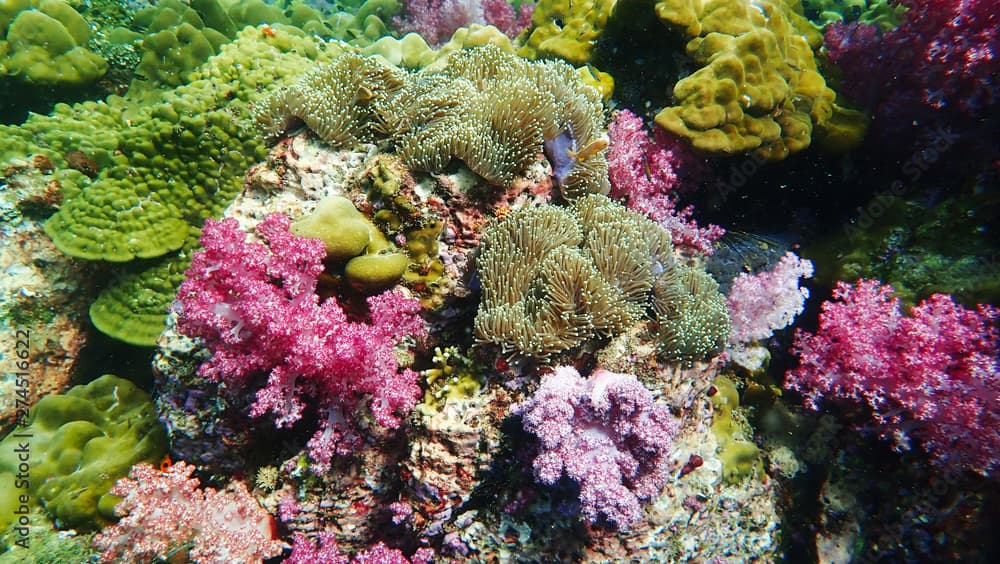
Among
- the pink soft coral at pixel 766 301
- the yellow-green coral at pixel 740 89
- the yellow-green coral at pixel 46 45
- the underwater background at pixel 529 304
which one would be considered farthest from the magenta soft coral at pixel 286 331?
the yellow-green coral at pixel 46 45

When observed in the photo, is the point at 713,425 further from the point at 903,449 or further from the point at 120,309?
the point at 120,309

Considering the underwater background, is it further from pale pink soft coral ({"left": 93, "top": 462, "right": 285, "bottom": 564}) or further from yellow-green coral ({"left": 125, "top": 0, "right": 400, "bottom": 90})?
yellow-green coral ({"left": 125, "top": 0, "right": 400, "bottom": 90})

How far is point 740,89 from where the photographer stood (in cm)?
462

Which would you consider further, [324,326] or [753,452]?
[753,452]

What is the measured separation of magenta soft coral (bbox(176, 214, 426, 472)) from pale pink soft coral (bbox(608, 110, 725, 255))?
2.68 m

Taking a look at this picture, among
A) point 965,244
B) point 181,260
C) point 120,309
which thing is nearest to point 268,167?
point 181,260

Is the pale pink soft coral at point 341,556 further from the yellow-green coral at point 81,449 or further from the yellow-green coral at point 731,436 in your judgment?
the yellow-green coral at point 731,436

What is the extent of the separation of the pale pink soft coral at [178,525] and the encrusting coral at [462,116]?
3.01 metres

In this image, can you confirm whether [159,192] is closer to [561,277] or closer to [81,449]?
[81,449]

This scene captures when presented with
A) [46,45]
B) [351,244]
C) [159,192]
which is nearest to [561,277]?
[351,244]

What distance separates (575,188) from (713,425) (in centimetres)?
258

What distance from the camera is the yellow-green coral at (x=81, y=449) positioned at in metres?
3.78

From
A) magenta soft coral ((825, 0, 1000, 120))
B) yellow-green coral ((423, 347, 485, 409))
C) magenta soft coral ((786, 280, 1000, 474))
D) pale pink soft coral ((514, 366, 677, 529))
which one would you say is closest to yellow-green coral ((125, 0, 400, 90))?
yellow-green coral ((423, 347, 485, 409))

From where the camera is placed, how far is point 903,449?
12.2 feet
